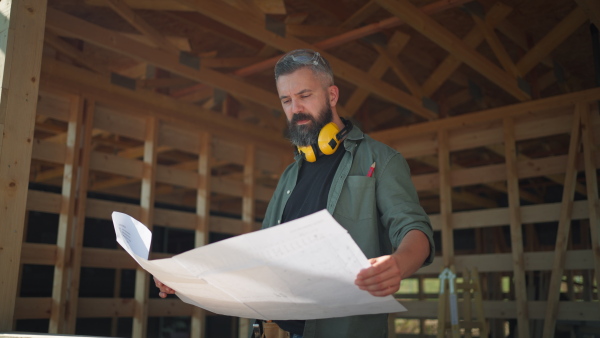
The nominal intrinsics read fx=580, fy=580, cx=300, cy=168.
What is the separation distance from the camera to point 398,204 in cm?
158

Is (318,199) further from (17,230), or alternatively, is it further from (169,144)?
(169,144)

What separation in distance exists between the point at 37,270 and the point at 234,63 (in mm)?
4665

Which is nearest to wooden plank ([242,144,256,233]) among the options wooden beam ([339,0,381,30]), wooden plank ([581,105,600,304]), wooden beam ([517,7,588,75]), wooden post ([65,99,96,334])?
wooden post ([65,99,96,334])

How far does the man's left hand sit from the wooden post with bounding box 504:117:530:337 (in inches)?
197

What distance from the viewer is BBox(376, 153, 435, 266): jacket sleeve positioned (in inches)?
58.9

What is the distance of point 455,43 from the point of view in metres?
5.23

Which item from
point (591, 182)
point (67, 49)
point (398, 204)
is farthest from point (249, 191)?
point (398, 204)

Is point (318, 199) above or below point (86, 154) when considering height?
below

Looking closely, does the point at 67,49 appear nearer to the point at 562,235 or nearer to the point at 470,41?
the point at 470,41

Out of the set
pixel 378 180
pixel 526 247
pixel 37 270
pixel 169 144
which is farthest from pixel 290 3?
pixel 526 247

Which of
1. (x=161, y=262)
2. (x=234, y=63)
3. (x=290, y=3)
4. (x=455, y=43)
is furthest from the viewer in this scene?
(x=234, y=63)

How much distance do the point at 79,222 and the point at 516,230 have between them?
4297mm

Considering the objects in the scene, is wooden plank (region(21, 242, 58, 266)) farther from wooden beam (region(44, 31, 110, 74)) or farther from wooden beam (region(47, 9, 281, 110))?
wooden beam (region(47, 9, 281, 110))

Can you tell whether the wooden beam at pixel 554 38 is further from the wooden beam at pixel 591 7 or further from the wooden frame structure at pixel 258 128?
the wooden beam at pixel 591 7
